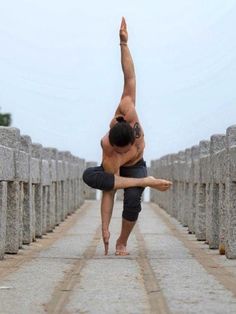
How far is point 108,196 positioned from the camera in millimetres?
12234

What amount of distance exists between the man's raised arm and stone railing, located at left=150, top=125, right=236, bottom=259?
111 centimetres

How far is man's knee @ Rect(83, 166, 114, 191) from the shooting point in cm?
1188

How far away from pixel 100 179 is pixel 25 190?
8.87 feet

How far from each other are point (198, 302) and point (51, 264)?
3.31 meters

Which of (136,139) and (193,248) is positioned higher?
(136,139)

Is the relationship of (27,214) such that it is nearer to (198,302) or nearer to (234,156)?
(234,156)

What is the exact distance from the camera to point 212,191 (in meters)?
13.7

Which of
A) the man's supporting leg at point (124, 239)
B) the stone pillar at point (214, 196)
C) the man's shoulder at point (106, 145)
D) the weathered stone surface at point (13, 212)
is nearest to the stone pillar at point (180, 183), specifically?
the stone pillar at point (214, 196)

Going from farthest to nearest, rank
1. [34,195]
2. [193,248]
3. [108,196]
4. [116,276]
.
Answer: [34,195], [193,248], [108,196], [116,276]

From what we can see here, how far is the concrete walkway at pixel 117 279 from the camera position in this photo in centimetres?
721

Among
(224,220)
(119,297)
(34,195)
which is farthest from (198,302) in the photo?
(34,195)

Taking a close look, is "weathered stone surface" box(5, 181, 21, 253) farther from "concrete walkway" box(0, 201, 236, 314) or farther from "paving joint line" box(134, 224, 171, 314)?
"paving joint line" box(134, 224, 171, 314)

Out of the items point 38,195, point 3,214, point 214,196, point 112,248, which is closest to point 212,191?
point 214,196

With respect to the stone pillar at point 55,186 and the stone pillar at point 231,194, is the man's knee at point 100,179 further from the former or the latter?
the stone pillar at point 55,186
